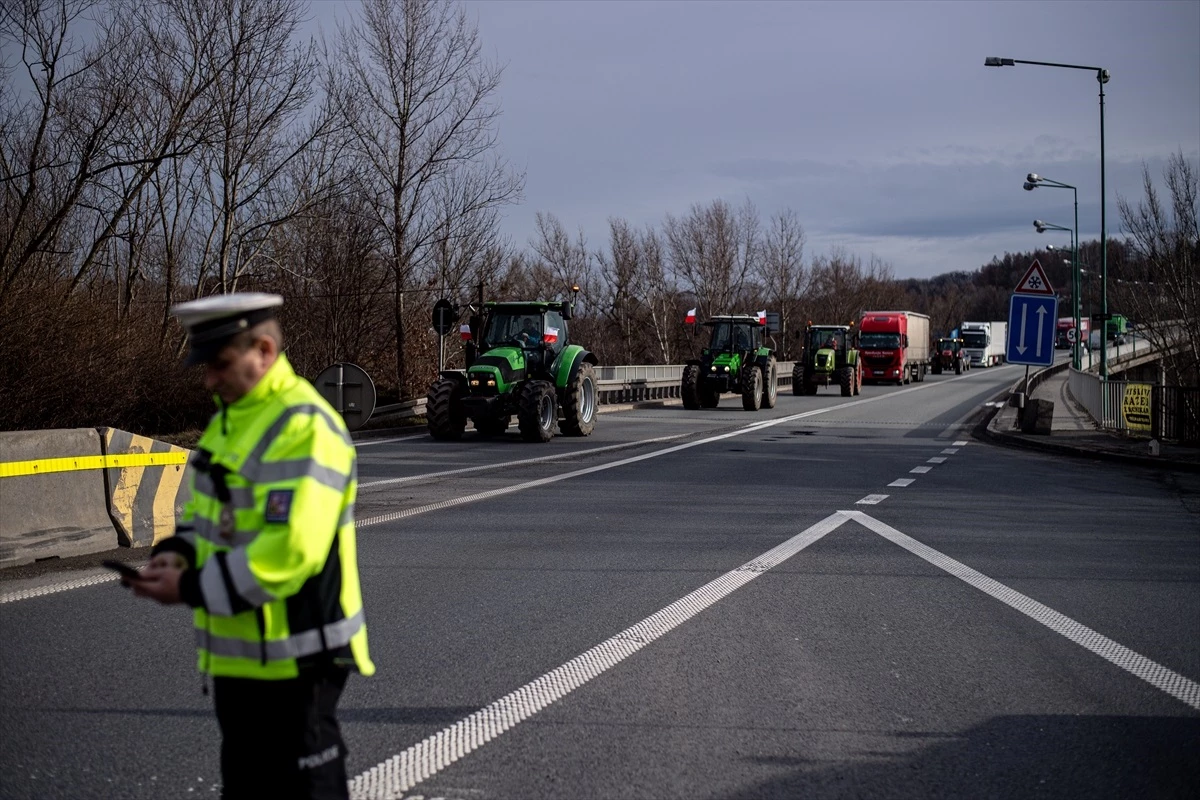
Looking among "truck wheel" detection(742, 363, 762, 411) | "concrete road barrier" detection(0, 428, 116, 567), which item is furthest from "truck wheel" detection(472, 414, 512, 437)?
"truck wheel" detection(742, 363, 762, 411)

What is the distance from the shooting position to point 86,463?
9.32 m

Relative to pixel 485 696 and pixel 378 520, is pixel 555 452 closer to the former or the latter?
pixel 378 520

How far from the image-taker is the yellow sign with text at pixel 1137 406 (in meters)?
22.9

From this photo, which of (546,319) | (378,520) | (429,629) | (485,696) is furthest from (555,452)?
(485,696)

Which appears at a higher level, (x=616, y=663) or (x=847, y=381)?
(x=847, y=381)

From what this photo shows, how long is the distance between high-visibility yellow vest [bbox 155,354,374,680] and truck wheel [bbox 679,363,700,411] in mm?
32155

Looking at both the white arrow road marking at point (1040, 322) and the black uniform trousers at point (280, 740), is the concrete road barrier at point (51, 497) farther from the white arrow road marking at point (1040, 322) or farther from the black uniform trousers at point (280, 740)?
the white arrow road marking at point (1040, 322)

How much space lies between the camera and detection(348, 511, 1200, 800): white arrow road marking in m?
4.59

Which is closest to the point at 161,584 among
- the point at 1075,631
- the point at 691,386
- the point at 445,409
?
the point at 1075,631

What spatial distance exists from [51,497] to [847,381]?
126 ft

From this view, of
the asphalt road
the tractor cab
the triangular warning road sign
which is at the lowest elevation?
the asphalt road

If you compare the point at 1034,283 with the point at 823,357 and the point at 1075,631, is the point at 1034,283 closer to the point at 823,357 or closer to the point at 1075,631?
the point at 1075,631

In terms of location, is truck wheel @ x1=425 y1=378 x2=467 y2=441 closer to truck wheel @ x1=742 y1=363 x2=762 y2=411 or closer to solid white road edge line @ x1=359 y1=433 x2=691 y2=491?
solid white road edge line @ x1=359 y1=433 x2=691 y2=491

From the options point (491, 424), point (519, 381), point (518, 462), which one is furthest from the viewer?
point (519, 381)
